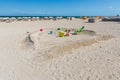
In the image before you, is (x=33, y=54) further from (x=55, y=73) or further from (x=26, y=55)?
(x=55, y=73)

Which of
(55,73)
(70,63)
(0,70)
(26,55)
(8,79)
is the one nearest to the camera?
(8,79)

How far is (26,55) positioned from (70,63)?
2.62 meters

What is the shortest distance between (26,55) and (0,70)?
2211mm

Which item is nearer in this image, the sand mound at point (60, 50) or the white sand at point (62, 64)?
the white sand at point (62, 64)

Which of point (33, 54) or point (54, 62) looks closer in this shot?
point (54, 62)

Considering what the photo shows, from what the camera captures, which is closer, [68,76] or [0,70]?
[68,76]

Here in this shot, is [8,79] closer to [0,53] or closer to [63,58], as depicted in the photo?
[63,58]

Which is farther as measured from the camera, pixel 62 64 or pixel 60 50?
pixel 60 50

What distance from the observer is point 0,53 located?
368 inches

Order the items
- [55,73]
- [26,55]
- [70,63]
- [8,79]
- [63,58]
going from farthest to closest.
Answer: [26,55] → [63,58] → [70,63] → [55,73] → [8,79]

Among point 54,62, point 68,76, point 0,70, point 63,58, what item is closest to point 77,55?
point 63,58

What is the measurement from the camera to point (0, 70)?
673cm

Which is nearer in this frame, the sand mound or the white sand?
the white sand

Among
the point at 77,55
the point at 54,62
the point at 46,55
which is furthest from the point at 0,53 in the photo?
the point at 77,55
